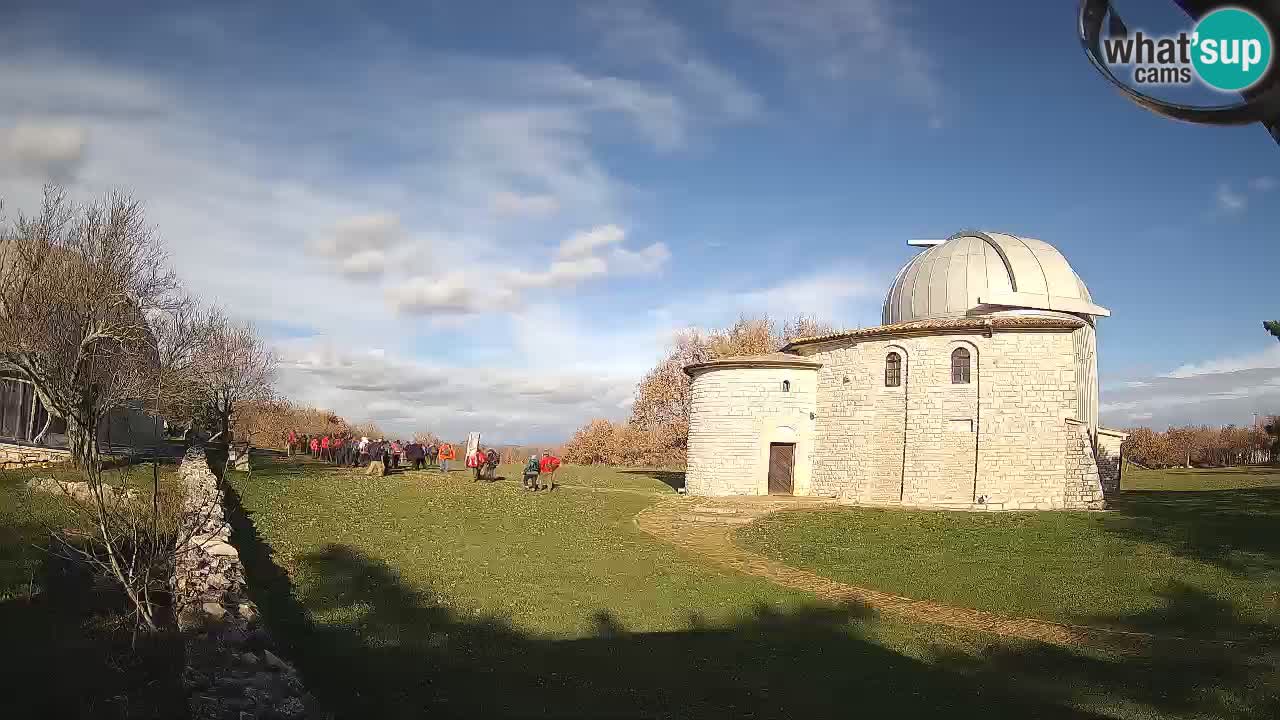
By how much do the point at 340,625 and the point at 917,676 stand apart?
21.0 ft

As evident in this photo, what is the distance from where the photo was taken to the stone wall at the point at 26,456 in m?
19.6

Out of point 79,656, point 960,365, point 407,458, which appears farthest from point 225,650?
point 407,458

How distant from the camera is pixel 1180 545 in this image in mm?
15680

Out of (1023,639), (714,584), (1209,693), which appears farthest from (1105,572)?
(714,584)

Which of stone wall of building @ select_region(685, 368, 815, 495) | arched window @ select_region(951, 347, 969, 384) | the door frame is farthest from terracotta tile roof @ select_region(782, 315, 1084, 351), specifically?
the door frame

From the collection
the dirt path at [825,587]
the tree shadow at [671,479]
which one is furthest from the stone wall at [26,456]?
the tree shadow at [671,479]

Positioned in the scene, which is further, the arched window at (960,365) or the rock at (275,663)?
the arched window at (960,365)

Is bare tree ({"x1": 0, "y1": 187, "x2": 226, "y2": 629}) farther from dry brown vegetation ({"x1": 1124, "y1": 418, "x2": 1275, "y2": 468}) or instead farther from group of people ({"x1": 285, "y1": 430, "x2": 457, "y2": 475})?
dry brown vegetation ({"x1": 1124, "y1": 418, "x2": 1275, "y2": 468})

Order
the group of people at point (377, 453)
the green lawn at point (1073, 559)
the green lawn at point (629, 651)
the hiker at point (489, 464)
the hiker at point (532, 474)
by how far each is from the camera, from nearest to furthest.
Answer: the green lawn at point (629, 651) < the green lawn at point (1073, 559) < the hiker at point (532, 474) < the hiker at point (489, 464) < the group of people at point (377, 453)

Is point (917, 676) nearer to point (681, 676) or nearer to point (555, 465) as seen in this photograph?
point (681, 676)

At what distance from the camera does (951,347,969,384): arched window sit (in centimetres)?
2498

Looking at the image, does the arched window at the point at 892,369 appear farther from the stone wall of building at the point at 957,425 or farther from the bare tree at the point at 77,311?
the bare tree at the point at 77,311

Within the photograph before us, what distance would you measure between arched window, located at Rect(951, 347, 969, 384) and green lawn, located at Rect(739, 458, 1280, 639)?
4.80m

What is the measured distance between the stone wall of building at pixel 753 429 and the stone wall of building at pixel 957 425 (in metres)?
1.21
